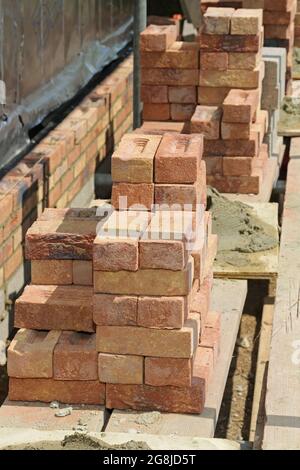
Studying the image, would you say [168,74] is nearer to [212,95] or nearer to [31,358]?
[212,95]

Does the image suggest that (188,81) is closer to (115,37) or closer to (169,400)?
(115,37)

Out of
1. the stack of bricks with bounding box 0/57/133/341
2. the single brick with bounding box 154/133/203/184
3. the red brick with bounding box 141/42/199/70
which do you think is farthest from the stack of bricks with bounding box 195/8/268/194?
the single brick with bounding box 154/133/203/184

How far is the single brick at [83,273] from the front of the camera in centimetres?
627

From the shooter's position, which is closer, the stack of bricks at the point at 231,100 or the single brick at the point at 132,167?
the single brick at the point at 132,167

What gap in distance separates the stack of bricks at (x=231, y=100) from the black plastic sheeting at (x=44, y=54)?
1.51 metres

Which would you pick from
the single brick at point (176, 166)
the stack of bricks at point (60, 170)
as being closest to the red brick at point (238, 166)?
the stack of bricks at point (60, 170)

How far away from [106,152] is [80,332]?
17.1 ft

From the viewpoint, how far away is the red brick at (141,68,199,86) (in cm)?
1005

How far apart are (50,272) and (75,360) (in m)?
0.58

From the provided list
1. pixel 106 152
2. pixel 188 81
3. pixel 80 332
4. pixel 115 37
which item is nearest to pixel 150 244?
pixel 80 332

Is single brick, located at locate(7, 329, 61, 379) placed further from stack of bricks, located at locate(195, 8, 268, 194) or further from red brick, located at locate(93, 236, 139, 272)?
stack of bricks, located at locate(195, 8, 268, 194)

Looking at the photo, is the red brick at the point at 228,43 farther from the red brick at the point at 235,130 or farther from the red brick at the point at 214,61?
the red brick at the point at 235,130

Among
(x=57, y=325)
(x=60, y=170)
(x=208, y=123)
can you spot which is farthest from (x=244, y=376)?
(x=57, y=325)

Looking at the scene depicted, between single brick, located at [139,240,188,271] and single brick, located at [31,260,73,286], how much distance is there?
652 mm
